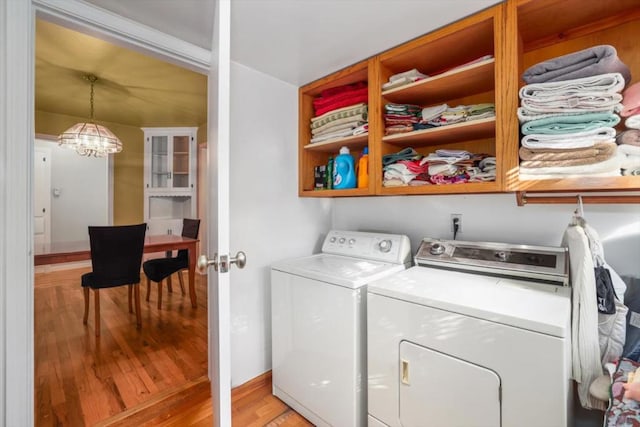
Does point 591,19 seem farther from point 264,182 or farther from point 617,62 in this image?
point 264,182

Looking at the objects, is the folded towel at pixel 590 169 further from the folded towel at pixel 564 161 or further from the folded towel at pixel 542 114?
the folded towel at pixel 542 114

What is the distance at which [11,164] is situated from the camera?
1.04 metres

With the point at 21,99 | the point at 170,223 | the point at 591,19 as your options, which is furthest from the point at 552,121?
the point at 170,223

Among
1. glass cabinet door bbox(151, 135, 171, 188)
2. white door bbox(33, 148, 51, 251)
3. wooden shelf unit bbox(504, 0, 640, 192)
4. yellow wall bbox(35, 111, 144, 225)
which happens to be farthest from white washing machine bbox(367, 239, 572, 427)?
white door bbox(33, 148, 51, 251)

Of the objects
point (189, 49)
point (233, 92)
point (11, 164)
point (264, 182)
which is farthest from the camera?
point (264, 182)

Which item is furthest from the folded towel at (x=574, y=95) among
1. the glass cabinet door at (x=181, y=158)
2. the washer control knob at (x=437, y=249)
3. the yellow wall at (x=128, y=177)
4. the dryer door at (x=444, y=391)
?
the yellow wall at (x=128, y=177)

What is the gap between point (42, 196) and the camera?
4207 mm

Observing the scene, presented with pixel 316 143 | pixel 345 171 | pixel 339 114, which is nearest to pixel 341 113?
pixel 339 114

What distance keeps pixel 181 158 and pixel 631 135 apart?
4.97 m

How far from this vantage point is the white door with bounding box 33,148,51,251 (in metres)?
4.18

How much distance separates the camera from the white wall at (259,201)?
5.71 feet

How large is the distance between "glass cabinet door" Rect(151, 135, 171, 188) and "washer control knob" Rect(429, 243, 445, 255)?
4.40 m

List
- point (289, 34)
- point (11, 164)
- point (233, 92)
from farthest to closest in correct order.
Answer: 1. point (233, 92)
2. point (289, 34)
3. point (11, 164)

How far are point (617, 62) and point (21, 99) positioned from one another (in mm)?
2194
